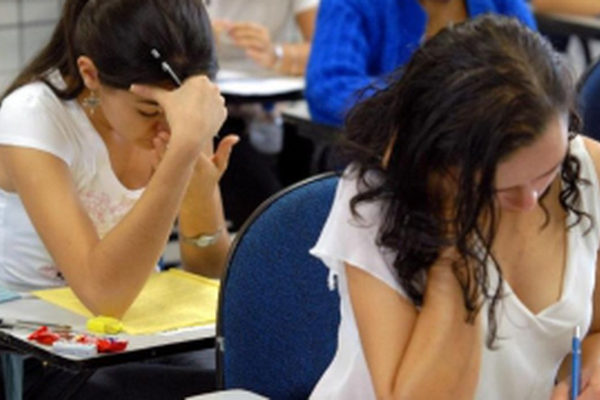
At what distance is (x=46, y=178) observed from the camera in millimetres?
2135

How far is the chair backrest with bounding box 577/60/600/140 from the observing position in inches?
103

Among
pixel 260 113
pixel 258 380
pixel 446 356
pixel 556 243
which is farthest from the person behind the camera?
pixel 260 113

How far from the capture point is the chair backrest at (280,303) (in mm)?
1821

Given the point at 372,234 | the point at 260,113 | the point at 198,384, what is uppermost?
the point at 372,234

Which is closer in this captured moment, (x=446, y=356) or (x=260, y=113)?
(x=446, y=356)

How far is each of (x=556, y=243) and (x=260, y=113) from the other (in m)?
2.24

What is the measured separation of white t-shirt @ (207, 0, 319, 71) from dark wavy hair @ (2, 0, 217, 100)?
5.62 feet

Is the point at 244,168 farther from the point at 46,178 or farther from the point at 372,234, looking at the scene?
the point at 372,234

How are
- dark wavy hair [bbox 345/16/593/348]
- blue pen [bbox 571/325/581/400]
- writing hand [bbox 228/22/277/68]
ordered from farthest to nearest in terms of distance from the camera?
1. writing hand [bbox 228/22/277/68]
2. blue pen [bbox 571/325/581/400]
3. dark wavy hair [bbox 345/16/593/348]

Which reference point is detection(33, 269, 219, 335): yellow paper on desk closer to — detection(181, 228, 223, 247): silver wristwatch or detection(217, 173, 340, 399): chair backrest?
detection(181, 228, 223, 247): silver wristwatch

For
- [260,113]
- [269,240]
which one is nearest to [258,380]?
[269,240]

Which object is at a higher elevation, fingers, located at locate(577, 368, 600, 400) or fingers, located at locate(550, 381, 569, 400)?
fingers, located at locate(550, 381, 569, 400)

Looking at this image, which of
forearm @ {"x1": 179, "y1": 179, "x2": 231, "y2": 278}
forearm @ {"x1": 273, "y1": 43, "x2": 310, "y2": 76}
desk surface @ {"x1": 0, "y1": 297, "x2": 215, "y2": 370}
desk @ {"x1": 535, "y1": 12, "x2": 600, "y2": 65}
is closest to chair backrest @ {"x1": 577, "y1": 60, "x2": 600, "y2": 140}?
forearm @ {"x1": 179, "y1": 179, "x2": 231, "y2": 278}

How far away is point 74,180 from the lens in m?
2.22
